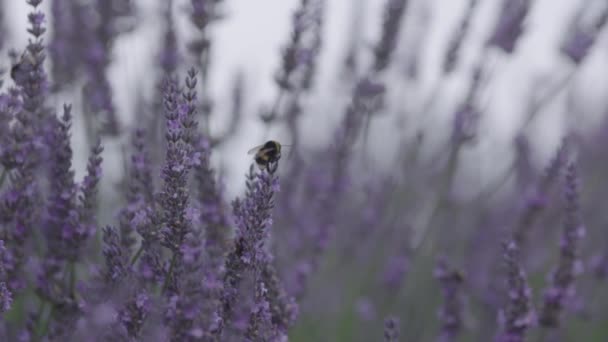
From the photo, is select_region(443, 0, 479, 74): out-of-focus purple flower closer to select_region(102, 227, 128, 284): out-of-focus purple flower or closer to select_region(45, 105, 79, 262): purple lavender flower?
select_region(45, 105, 79, 262): purple lavender flower

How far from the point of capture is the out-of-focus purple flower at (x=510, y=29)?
3.27 m

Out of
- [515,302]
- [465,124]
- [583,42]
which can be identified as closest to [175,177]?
[515,302]

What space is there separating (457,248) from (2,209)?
3072 millimetres

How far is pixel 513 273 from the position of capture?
2.02 metres

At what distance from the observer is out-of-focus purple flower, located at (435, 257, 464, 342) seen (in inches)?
103

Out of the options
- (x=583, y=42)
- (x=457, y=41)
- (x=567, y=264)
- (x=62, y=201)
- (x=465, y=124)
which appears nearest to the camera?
(x=62, y=201)

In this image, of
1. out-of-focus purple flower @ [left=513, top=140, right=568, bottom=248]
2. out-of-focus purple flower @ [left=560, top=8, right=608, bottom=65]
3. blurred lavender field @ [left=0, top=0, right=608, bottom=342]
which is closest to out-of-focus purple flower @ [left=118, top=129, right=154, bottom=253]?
blurred lavender field @ [left=0, top=0, right=608, bottom=342]

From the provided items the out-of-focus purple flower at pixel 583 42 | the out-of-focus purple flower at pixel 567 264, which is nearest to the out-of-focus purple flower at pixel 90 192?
the out-of-focus purple flower at pixel 567 264

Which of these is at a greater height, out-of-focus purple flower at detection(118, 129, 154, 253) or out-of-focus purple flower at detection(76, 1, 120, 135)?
out-of-focus purple flower at detection(76, 1, 120, 135)

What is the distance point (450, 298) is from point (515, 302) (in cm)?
62

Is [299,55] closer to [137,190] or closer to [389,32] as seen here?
[389,32]

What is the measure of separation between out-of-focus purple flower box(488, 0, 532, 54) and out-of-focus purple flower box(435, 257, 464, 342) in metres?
1.12

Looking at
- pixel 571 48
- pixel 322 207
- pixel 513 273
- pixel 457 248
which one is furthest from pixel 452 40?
pixel 513 273

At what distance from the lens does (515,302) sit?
2.08m
